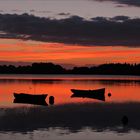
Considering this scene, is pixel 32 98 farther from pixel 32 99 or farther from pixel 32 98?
pixel 32 99

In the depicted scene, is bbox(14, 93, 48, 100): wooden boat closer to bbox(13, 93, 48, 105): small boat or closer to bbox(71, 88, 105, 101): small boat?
bbox(13, 93, 48, 105): small boat

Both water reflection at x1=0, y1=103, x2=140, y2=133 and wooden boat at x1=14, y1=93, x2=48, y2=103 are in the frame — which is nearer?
water reflection at x1=0, y1=103, x2=140, y2=133

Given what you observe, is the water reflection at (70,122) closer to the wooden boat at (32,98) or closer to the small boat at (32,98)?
the small boat at (32,98)

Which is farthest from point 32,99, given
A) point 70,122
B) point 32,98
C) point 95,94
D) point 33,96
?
point 70,122

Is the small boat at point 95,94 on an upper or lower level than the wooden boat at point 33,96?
lower

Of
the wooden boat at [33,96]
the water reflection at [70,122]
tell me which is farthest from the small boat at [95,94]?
the water reflection at [70,122]

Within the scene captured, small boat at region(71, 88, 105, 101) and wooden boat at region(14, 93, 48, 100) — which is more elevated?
wooden boat at region(14, 93, 48, 100)

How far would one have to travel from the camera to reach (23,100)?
6316cm

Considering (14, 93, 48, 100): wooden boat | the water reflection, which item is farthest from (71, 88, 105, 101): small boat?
the water reflection

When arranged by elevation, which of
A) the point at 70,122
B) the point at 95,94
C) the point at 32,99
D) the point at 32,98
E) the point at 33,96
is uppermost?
the point at 33,96

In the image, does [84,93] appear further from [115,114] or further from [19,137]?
[19,137]

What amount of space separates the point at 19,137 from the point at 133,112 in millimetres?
22537

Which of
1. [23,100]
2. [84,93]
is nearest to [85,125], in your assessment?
[23,100]

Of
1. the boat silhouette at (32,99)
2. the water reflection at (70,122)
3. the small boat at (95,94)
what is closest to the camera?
the water reflection at (70,122)
